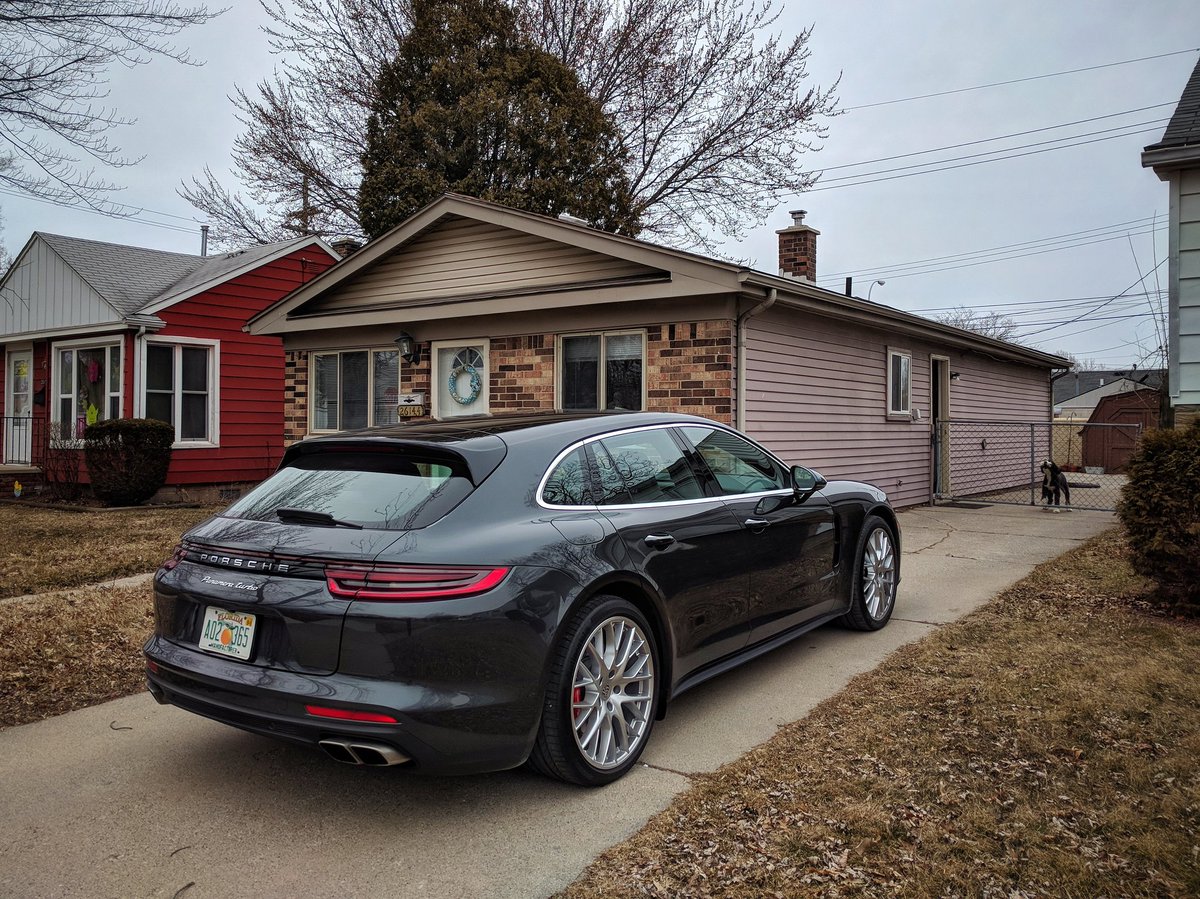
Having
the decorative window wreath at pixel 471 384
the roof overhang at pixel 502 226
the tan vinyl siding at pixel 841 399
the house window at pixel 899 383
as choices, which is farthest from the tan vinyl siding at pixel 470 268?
the house window at pixel 899 383

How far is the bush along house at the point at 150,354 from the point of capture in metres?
14.9

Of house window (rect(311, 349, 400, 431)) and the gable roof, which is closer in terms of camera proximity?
house window (rect(311, 349, 400, 431))

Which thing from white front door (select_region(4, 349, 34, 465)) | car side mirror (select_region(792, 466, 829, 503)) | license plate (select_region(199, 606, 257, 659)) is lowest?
license plate (select_region(199, 606, 257, 659))

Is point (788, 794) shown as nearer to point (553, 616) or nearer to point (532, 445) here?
point (553, 616)

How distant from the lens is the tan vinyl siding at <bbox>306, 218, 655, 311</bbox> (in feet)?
35.0

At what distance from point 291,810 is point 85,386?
15.1 meters

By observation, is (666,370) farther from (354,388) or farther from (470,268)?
(354,388)

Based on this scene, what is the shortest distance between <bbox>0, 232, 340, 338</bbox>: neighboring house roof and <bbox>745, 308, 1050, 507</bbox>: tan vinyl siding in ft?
33.8

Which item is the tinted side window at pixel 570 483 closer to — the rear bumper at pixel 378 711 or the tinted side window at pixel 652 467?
the tinted side window at pixel 652 467

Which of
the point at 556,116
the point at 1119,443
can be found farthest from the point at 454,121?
the point at 1119,443

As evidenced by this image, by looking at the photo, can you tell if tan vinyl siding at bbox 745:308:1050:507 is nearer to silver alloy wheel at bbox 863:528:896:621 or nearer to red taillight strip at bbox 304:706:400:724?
silver alloy wheel at bbox 863:528:896:621

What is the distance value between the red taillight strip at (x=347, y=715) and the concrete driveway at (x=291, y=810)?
0.47m

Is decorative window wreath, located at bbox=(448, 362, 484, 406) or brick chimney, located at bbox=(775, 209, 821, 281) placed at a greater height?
brick chimney, located at bbox=(775, 209, 821, 281)

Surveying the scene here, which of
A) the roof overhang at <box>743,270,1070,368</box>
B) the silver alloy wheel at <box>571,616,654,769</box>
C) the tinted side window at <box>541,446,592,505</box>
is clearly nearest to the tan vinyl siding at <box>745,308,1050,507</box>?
the roof overhang at <box>743,270,1070,368</box>
